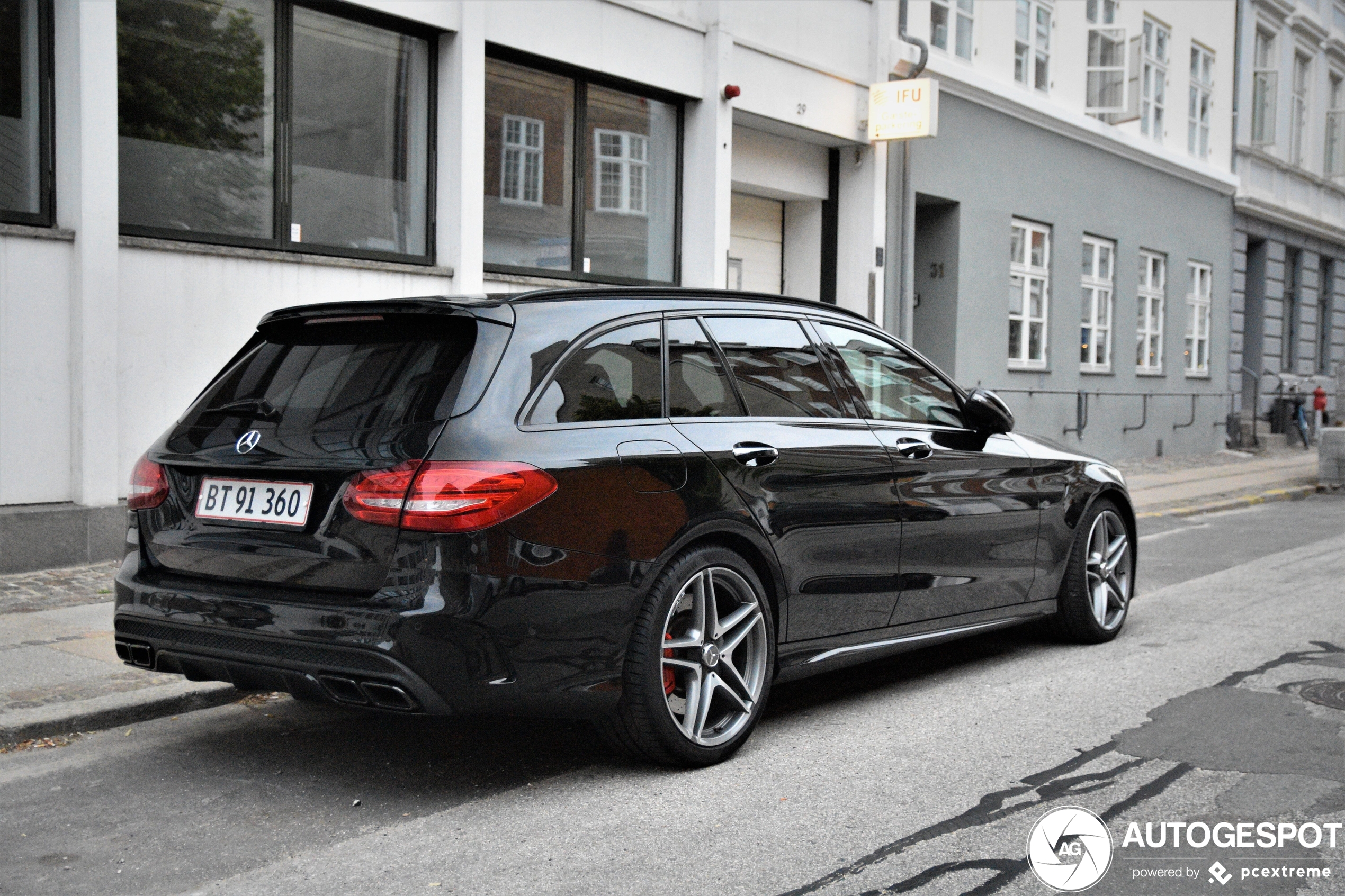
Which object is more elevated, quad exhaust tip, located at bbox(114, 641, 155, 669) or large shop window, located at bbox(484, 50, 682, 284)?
large shop window, located at bbox(484, 50, 682, 284)

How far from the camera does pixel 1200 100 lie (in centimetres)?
2522

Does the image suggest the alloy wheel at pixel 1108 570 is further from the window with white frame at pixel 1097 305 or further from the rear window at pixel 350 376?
the window with white frame at pixel 1097 305

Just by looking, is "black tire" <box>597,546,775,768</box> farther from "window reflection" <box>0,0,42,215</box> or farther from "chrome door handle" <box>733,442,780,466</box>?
"window reflection" <box>0,0,42,215</box>

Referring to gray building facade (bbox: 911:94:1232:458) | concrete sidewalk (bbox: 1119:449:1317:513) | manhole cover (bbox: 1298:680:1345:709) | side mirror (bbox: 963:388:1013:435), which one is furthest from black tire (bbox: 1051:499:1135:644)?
gray building facade (bbox: 911:94:1232:458)

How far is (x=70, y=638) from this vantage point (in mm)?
6430

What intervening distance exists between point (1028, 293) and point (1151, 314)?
209 inches

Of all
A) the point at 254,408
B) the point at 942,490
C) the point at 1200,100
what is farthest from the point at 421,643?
the point at 1200,100

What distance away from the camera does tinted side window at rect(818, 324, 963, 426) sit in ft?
18.3

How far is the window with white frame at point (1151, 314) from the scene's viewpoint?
23266 millimetres

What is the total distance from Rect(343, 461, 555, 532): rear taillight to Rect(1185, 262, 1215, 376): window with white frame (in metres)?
23.3

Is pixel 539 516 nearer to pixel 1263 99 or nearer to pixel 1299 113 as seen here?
pixel 1263 99

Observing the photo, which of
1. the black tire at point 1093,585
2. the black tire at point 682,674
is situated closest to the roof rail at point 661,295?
the black tire at point 682,674

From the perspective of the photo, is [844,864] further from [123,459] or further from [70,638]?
[123,459]

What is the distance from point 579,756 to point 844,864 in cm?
138
